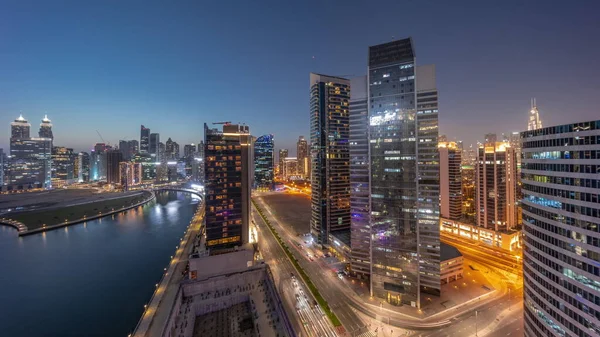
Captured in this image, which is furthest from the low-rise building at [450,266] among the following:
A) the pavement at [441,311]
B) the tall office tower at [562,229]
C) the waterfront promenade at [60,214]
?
the waterfront promenade at [60,214]

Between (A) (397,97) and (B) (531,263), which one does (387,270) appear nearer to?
(B) (531,263)

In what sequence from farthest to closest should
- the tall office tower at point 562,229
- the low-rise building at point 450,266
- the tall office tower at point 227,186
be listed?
the tall office tower at point 227,186 → the low-rise building at point 450,266 → the tall office tower at point 562,229

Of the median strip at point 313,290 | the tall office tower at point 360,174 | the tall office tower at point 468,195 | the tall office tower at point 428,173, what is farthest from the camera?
the tall office tower at point 468,195

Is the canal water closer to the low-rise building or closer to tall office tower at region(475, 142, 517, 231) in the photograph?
the low-rise building

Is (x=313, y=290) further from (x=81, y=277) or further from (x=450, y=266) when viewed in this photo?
(x=81, y=277)

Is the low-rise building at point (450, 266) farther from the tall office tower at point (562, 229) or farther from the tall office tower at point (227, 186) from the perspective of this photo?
the tall office tower at point (227, 186)

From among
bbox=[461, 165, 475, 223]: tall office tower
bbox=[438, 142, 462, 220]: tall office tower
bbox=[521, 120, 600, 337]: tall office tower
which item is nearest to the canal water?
bbox=[521, 120, 600, 337]: tall office tower

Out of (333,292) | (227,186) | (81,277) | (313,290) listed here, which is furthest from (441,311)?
(81,277)
